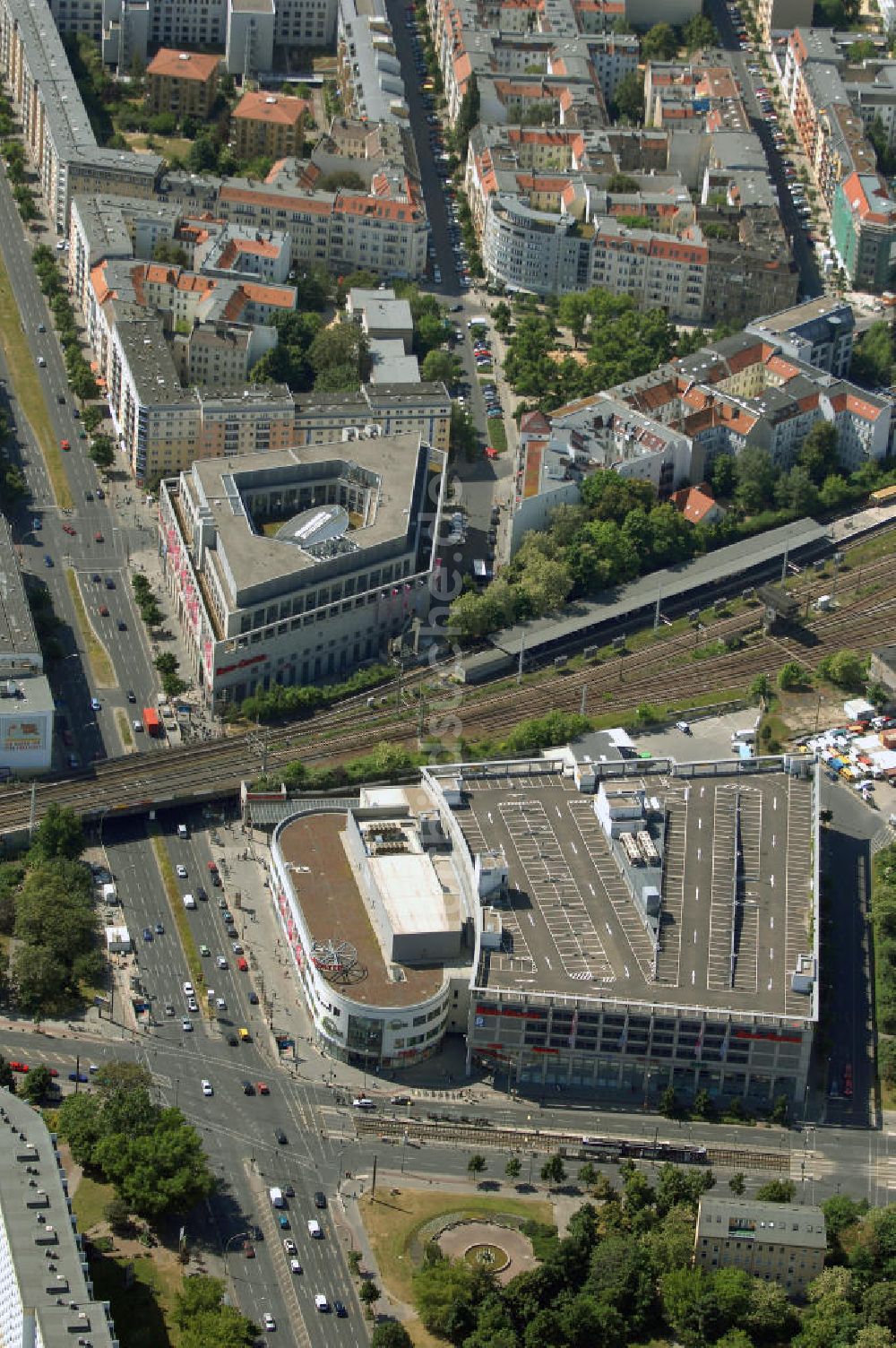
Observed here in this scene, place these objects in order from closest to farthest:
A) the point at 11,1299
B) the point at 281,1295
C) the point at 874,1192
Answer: the point at 11,1299 → the point at 281,1295 → the point at 874,1192

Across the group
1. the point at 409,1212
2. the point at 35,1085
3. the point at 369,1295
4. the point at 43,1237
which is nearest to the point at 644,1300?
the point at 409,1212

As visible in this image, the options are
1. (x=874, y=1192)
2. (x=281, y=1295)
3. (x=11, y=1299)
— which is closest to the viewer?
(x=11, y=1299)

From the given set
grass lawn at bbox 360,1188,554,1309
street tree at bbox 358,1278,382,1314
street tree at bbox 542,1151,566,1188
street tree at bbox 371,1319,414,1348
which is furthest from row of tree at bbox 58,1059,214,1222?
street tree at bbox 542,1151,566,1188

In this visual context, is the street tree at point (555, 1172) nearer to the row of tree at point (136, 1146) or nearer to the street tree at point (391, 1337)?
the street tree at point (391, 1337)

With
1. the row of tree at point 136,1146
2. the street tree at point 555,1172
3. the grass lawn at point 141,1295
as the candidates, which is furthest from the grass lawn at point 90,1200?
the street tree at point 555,1172

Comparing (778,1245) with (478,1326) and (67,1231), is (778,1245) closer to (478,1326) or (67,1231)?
(478,1326)

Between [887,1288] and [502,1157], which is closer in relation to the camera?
[887,1288]

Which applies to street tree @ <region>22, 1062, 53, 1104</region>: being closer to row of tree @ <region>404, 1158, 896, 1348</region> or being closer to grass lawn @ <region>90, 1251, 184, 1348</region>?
grass lawn @ <region>90, 1251, 184, 1348</region>

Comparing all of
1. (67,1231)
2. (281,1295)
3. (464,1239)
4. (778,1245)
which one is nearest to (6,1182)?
(67,1231)
